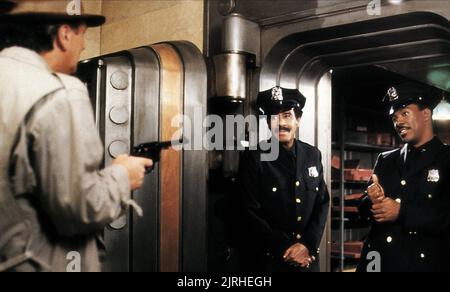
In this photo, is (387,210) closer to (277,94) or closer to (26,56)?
(277,94)

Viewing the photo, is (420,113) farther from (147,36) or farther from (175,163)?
(147,36)

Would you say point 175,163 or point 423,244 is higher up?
point 175,163

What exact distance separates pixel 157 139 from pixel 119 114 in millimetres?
140

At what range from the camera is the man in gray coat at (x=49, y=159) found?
32.5 inches

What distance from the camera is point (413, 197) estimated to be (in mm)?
1456

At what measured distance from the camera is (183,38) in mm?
1783

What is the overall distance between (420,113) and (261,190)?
58 cm

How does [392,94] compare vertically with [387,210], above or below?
above

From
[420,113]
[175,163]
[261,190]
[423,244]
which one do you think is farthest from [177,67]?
[423,244]

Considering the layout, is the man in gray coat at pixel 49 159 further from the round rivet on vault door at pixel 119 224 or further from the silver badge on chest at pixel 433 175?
the silver badge on chest at pixel 433 175

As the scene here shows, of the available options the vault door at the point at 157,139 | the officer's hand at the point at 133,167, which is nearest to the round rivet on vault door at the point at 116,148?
the vault door at the point at 157,139

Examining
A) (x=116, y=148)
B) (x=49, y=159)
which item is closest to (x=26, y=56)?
(x=49, y=159)

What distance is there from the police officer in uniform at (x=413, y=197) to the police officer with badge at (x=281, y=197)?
0.21 m
